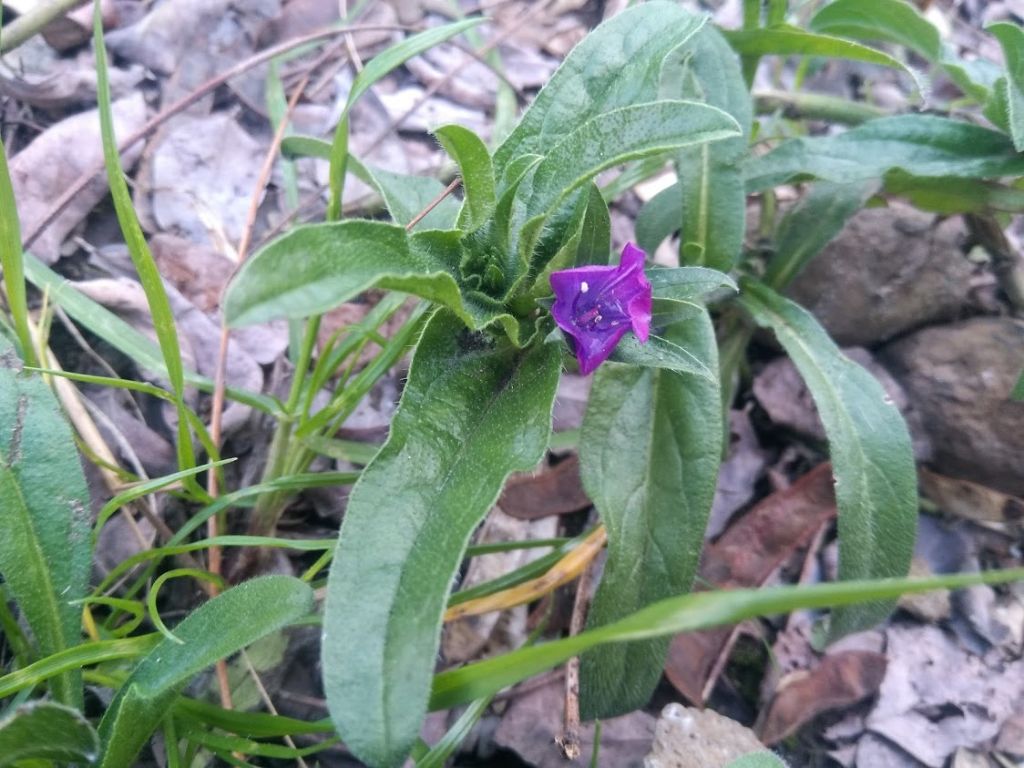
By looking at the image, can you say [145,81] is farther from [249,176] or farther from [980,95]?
[980,95]

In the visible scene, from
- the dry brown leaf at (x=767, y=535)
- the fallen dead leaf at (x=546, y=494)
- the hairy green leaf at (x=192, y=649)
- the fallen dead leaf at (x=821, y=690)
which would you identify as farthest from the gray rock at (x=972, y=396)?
the hairy green leaf at (x=192, y=649)

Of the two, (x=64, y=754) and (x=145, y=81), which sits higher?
(x=145, y=81)

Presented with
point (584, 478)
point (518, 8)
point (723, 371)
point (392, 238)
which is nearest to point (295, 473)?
point (584, 478)

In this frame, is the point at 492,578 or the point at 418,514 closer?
the point at 418,514

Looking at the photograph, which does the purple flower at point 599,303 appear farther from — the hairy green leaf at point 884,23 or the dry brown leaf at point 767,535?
the hairy green leaf at point 884,23

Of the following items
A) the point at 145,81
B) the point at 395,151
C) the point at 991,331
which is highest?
the point at 145,81

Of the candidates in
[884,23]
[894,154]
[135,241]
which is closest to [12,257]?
[135,241]

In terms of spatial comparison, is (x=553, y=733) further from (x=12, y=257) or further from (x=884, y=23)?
(x=884, y=23)
